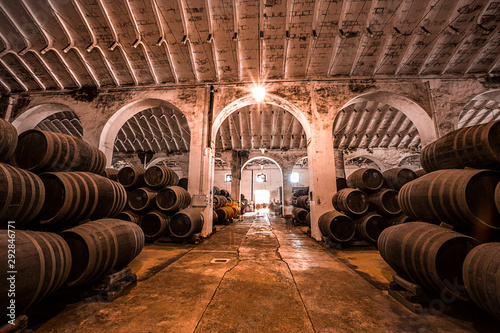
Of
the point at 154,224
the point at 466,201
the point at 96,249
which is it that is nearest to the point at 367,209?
the point at 466,201

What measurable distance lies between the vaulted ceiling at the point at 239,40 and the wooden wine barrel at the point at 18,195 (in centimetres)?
566

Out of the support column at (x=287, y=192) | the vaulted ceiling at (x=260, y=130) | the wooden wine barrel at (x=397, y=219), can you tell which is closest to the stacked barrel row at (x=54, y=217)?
the wooden wine barrel at (x=397, y=219)

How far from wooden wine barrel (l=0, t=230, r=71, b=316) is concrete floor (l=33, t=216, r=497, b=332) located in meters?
0.41

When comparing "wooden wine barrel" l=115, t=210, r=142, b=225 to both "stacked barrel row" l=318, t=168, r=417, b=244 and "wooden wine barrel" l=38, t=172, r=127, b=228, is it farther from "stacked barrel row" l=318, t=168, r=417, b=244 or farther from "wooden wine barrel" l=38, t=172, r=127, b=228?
"stacked barrel row" l=318, t=168, r=417, b=244

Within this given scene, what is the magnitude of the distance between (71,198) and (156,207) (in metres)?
3.33

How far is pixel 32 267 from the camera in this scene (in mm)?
1586

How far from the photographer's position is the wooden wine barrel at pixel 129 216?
197 inches

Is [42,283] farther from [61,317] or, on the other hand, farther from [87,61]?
[87,61]

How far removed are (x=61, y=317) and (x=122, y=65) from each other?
25.1 ft

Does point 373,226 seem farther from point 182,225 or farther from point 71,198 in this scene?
point 71,198

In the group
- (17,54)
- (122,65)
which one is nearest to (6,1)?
(17,54)

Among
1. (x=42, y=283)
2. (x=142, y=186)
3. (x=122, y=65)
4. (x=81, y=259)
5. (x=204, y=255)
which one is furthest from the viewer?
(x=122, y=65)

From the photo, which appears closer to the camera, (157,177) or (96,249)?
(96,249)

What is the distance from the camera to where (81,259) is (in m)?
2.19
